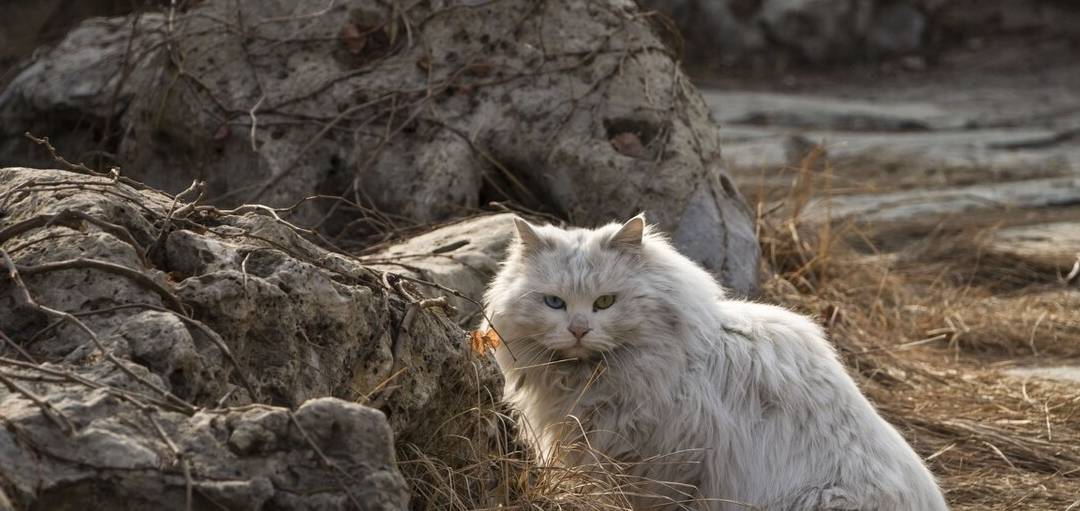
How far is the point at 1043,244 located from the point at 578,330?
5038 millimetres

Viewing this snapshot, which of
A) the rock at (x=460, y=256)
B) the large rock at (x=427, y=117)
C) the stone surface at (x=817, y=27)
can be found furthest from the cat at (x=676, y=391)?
the stone surface at (x=817, y=27)

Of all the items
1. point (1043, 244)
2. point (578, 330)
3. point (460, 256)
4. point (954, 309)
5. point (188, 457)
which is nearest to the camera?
point (188, 457)

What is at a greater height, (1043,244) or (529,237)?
(529,237)

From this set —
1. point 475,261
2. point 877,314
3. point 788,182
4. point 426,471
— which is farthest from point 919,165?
point 426,471

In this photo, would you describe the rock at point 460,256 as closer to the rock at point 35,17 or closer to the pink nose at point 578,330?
the pink nose at point 578,330

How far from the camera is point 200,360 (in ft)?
9.10

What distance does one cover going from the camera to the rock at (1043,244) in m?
7.40

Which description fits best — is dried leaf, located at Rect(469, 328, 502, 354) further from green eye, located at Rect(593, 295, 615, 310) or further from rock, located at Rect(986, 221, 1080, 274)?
rock, located at Rect(986, 221, 1080, 274)

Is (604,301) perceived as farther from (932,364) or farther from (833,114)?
(833,114)

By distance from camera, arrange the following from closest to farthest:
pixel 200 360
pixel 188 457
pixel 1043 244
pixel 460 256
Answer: pixel 188 457
pixel 200 360
pixel 460 256
pixel 1043 244

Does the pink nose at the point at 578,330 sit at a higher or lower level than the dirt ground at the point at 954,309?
higher

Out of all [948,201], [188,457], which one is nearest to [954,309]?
[948,201]

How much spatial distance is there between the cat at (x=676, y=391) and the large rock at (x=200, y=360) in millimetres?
380

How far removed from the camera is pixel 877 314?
21.5 feet
